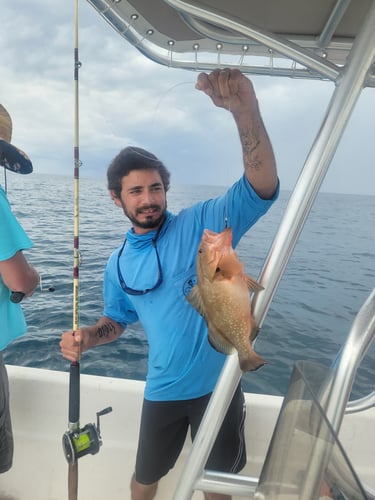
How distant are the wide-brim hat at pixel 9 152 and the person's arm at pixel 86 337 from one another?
1.02 m

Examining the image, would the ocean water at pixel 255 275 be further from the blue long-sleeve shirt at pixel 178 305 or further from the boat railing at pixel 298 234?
the boat railing at pixel 298 234

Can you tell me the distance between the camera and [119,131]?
162 cm

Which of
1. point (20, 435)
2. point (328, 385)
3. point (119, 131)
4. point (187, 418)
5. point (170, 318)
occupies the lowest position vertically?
point (20, 435)

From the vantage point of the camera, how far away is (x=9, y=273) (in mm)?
1859

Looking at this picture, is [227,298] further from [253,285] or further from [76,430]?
[76,430]

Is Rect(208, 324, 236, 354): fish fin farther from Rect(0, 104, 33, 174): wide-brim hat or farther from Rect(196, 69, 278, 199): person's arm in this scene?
Rect(0, 104, 33, 174): wide-brim hat

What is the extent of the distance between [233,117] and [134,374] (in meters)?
3.35

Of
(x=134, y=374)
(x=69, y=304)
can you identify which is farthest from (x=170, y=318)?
(x=69, y=304)

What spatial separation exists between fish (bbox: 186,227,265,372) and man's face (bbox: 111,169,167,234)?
2.79ft

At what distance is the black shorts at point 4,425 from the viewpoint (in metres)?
2.02

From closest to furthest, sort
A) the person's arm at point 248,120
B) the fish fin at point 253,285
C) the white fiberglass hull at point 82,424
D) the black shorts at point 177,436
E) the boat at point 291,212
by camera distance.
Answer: the boat at point 291,212, the fish fin at point 253,285, the person's arm at point 248,120, the black shorts at point 177,436, the white fiberglass hull at point 82,424

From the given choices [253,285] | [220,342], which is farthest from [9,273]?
[253,285]

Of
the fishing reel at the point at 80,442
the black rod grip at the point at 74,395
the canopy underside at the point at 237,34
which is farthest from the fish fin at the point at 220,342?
the fishing reel at the point at 80,442

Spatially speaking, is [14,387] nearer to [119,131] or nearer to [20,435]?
[20,435]
